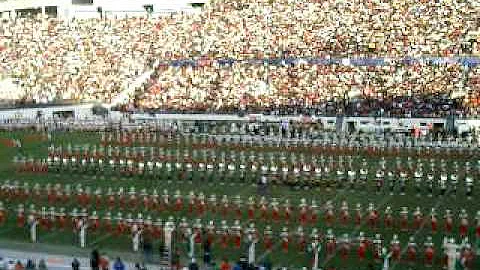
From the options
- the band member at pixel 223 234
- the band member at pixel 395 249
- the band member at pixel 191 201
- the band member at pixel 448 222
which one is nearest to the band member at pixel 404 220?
the band member at pixel 448 222

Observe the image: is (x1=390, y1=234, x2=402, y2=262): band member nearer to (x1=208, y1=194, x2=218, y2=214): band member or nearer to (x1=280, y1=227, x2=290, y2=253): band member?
(x1=280, y1=227, x2=290, y2=253): band member

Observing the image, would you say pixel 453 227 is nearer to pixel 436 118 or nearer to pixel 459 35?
pixel 436 118

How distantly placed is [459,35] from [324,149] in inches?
681

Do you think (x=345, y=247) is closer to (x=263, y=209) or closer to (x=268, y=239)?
(x=268, y=239)

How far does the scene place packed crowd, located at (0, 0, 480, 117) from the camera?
43281mm

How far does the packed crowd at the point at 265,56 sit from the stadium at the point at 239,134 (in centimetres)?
14

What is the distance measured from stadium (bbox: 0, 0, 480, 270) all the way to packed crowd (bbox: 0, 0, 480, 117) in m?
0.14

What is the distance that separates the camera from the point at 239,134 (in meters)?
37.3

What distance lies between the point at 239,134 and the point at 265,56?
44.2 feet

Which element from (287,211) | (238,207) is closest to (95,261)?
(238,207)

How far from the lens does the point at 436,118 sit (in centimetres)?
3884

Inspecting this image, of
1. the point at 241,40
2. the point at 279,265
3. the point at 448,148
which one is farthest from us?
the point at 241,40

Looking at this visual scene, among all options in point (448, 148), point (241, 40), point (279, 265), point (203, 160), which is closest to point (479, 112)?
point (448, 148)

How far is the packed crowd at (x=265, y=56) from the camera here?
142 feet
